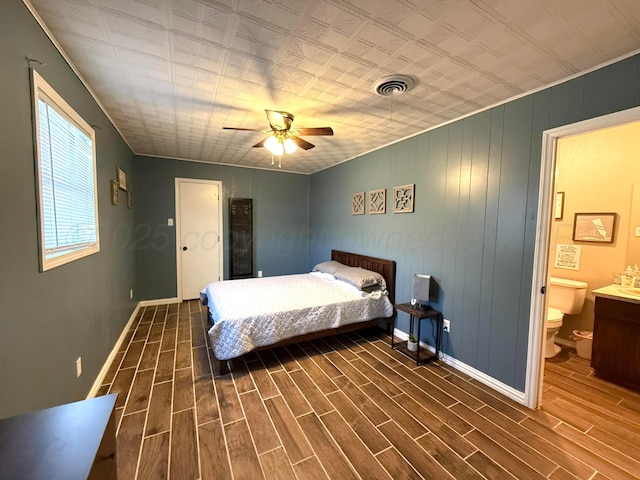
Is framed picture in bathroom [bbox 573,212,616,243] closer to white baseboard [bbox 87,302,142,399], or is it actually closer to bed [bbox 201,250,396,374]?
bed [bbox 201,250,396,374]

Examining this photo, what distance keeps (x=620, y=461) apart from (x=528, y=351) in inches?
26.8

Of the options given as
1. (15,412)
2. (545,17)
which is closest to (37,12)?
(15,412)

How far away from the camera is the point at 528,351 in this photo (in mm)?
2045

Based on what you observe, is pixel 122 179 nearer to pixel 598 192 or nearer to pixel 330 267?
pixel 330 267

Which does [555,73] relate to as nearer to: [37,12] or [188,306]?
[37,12]

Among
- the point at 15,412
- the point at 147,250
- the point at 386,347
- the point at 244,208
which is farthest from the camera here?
the point at 244,208

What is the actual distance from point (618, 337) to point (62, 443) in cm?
368

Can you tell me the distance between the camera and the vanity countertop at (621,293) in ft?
7.30

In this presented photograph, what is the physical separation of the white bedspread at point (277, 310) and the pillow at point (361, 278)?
78 mm

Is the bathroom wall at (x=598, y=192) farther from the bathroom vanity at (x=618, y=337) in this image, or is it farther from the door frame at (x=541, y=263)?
the door frame at (x=541, y=263)

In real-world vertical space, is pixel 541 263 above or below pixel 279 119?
below

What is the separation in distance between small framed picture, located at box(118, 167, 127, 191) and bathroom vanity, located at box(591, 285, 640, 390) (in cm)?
509

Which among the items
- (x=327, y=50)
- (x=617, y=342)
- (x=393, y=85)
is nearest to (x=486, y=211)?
(x=393, y=85)

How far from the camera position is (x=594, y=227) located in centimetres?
294
